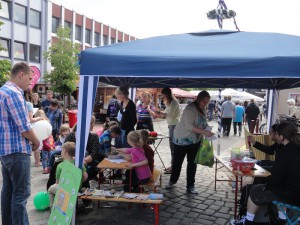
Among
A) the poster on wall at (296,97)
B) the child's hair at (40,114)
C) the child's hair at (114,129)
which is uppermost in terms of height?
the poster on wall at (296,97)

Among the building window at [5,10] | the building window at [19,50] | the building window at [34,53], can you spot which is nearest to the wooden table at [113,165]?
the building window at [5,10]

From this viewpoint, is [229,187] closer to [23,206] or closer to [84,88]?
[84,88]

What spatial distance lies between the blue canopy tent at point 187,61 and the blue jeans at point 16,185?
0.75 metres

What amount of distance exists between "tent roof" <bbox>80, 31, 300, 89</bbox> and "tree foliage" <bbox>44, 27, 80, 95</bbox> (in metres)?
18.2

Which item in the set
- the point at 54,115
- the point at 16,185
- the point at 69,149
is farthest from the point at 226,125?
the point at 16,185

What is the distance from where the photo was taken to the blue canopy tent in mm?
3297

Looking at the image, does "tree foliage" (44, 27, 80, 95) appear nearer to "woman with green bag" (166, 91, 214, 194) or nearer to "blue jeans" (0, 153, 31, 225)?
"woman with green bag" (166, 91, 214, 194)

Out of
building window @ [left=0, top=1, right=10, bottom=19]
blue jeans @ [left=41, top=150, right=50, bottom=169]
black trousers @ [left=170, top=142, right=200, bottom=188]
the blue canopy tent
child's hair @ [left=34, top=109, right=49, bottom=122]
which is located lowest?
blue jeans @ [left=41, top=150, right=50, bottom=169]

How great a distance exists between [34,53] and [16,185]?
2722 cm

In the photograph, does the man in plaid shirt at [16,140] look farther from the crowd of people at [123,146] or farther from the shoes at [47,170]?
the shoes at [47,170]

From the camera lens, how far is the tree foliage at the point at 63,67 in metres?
21.6

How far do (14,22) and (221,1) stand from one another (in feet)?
79.8

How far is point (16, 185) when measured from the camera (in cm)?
305

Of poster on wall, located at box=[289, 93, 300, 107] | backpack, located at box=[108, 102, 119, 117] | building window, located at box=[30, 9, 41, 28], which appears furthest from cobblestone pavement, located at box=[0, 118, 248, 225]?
building window, located at box=[30, 9, 41, 28]
